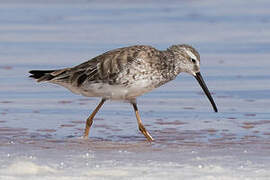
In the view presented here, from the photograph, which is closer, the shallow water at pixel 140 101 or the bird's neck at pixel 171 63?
the shallow water at pixel 140 101

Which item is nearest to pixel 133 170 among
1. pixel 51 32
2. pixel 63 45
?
pixel 63 45

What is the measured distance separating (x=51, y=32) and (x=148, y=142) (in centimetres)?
761

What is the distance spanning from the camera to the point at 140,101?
12891 mm

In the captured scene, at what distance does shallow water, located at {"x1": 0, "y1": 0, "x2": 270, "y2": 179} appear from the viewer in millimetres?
8828

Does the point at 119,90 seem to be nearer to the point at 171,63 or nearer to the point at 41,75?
the point at 171,63

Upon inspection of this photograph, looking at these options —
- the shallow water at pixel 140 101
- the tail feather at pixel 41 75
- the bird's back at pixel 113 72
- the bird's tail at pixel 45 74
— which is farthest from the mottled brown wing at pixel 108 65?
the shallow water at pixel 140 101

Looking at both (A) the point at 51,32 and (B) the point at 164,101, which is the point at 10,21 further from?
(B) the point at 164,101

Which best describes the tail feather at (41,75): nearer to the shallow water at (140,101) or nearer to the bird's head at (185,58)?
the shallow water at (140,101)

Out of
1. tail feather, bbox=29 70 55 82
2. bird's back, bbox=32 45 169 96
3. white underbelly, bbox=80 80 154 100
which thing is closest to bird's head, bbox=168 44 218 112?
bird's back, bbox=32 45 169 96

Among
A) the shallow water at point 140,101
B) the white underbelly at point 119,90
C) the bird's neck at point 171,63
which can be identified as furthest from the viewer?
the bird's neck at point 171,63

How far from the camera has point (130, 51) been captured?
11078 mm

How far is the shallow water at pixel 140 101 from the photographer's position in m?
8.83

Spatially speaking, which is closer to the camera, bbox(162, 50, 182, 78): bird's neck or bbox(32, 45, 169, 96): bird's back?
bbox(32, 45, 169, 96): bird's back

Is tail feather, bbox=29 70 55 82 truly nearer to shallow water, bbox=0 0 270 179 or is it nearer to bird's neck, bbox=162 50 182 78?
shallow water, bbox=0 0 270 179
